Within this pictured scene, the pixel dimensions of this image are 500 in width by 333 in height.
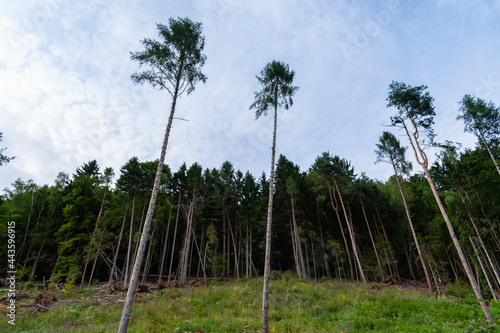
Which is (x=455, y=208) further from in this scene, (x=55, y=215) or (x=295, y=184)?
(x=55, y=215)

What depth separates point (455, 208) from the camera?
16.7 meters

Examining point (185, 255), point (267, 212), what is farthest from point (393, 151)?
point (185, 255)

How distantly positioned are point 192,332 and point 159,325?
1762mm

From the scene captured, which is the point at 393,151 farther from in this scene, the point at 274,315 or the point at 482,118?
the point at 274,315

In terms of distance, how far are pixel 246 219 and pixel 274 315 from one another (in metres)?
17.7

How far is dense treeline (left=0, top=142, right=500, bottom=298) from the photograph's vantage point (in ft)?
57.4

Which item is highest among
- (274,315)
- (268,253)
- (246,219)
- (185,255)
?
(246,219)

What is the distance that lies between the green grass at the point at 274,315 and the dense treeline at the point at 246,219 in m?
7.46

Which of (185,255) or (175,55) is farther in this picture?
(185,255)

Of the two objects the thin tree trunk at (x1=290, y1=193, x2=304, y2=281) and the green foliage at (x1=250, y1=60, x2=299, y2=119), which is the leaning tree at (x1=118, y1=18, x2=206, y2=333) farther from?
the thin tree trunk at (x1=290, y1=193, x2=304, y2=281)

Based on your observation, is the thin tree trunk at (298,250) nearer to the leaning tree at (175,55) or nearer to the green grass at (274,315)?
the green grass at (274,315)

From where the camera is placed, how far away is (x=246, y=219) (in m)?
29.1

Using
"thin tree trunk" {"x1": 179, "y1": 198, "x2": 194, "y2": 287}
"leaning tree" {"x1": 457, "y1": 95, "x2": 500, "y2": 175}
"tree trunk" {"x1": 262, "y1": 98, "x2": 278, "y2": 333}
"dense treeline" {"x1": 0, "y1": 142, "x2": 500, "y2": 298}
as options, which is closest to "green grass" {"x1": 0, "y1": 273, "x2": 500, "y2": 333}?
"tree trunk" {"x1": 262, "y1": 98, "x2": 278, "y2": 333}

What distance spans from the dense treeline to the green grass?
746cm
